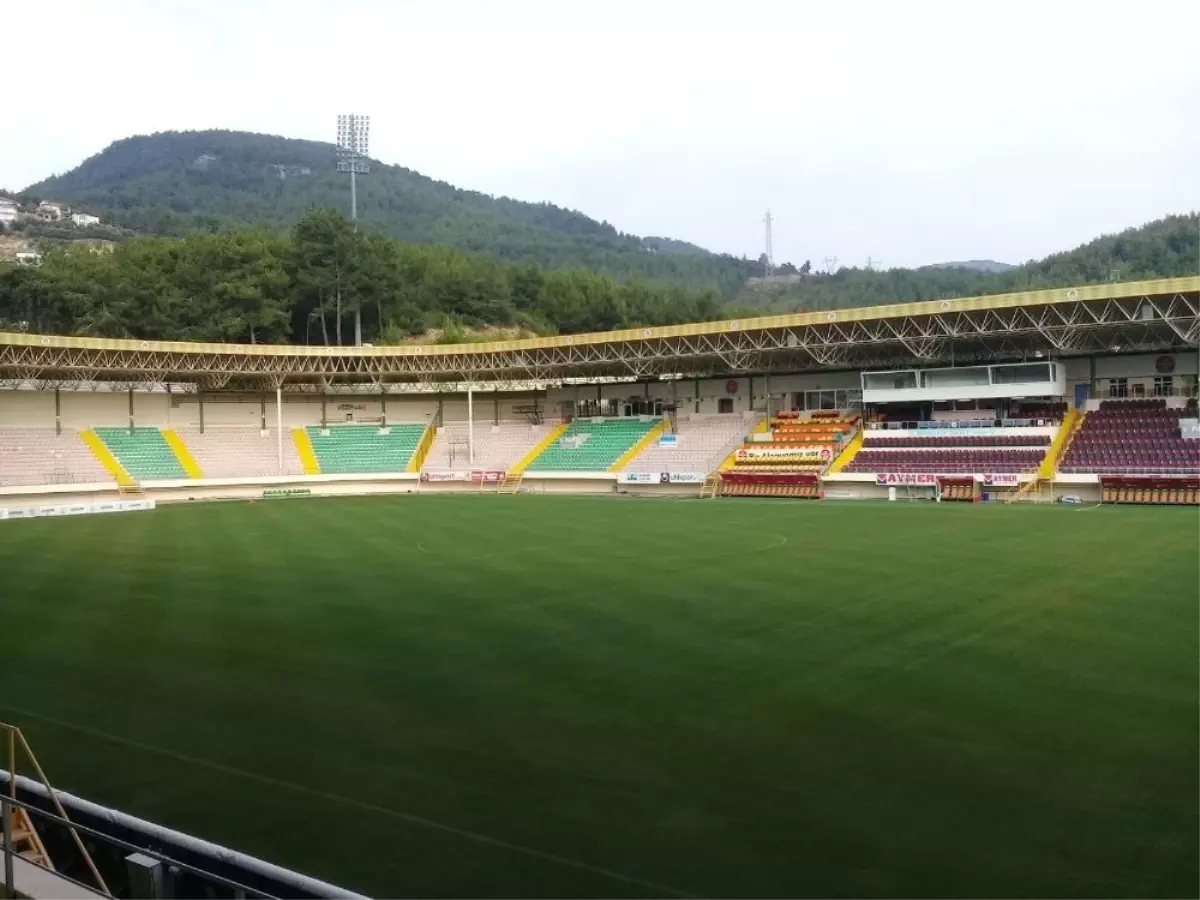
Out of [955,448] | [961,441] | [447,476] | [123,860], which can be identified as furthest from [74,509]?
[961,441]

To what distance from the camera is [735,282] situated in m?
149

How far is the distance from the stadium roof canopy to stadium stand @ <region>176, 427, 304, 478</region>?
8.63ft

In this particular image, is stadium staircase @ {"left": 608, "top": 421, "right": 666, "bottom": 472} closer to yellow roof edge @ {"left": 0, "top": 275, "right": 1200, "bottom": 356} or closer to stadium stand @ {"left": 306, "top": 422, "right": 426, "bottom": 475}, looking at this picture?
yellow roof edge @ {"left": 0, "top": 275, "right": 1200, "bottom": 356}

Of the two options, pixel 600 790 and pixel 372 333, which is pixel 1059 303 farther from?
pixel 372 333

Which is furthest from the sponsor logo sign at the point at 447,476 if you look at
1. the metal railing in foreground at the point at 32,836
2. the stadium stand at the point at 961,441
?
the metal railing in foreground at the point at 32,836

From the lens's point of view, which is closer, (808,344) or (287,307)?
(808,344)

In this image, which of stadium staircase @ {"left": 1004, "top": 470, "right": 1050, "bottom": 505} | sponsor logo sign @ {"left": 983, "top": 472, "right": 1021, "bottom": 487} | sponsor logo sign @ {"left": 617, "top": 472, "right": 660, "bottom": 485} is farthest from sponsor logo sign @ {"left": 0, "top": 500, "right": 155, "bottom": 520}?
stadium staircase @ {"left": 1004, "top": 470, "right": 1050, "bottom": 505}

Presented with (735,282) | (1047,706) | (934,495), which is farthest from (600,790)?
(735,282)

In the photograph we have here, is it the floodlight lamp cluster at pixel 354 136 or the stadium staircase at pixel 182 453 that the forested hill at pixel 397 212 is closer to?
the floodlight lamp cluster at pixel 354 136

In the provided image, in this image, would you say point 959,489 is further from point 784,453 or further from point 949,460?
point 784,453

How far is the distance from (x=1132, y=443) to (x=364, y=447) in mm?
33833

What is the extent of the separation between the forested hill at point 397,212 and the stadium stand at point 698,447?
7306 centimetres

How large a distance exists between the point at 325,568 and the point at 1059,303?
80.4 ft

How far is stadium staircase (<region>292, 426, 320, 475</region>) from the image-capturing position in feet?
139
